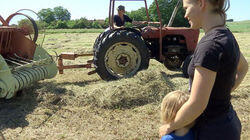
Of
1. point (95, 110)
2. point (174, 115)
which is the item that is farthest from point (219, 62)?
point (95, 110)

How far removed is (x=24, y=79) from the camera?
15.3 feet

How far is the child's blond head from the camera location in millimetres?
1488

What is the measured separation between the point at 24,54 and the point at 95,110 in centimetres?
253

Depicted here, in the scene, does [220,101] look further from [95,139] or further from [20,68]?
[20,68]

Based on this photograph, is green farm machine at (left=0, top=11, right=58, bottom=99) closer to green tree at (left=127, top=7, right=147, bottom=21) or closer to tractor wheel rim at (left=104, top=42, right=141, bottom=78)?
tractor wheel rim at (left=104, top=42, right=141, bottom=78)

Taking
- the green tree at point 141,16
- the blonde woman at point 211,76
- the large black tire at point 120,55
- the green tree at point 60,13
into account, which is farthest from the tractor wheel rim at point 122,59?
the green tree at point 60,13

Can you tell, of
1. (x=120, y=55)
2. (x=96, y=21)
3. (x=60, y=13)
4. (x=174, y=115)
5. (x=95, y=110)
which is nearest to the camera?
(x=174, y=115)

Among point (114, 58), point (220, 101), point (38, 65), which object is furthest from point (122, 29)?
point (220, 101)

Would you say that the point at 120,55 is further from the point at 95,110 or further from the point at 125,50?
the point at 95,110

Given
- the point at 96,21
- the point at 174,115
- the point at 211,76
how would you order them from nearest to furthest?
the point at 211,76 → the point at 174,115 → the point at 96,21

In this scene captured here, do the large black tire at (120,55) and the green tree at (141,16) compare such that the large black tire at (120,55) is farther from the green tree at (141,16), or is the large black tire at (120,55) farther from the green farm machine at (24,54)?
the green tree at (141,16)

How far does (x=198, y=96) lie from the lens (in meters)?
1.29

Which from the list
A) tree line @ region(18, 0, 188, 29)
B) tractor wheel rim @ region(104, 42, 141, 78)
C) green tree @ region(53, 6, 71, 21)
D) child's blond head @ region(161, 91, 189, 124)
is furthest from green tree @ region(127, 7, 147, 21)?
green tree @ region(53, 6, 71, 21)

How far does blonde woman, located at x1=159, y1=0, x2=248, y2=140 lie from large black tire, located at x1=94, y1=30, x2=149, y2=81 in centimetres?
457
